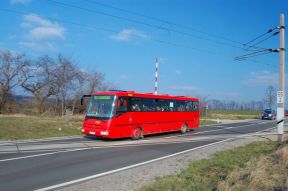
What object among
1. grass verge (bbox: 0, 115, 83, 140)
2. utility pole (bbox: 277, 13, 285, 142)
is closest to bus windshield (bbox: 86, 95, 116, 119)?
grass verge (bbox: 0, 115, 83, 140)

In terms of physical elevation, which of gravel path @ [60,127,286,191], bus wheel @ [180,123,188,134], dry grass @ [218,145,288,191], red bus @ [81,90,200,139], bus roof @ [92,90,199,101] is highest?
bus roof @ [92,90,199,101]

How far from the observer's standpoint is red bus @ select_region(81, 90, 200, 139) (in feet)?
63.2

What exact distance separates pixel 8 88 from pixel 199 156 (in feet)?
128

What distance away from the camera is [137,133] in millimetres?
21188

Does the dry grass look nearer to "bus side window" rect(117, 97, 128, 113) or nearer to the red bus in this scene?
the red bus

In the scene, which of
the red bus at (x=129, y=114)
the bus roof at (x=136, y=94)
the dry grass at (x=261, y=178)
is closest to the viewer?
the dry grass at (x=261, y=178)

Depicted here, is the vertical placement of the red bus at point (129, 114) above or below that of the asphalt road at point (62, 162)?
above

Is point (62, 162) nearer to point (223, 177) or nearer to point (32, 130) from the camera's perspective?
point (223, 177)

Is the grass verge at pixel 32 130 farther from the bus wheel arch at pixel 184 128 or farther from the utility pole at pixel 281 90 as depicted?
the utility pole at pixel 281 90

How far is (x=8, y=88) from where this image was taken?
47.2 metres

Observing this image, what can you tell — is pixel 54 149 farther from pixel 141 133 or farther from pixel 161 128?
pixel 161 128

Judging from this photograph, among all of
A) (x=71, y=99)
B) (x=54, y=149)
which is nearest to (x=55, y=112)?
(x=71, y=99)

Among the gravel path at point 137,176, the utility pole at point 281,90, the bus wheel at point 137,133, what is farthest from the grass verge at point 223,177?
the utility pole at point 281,90

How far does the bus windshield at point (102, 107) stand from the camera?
19297 mm
